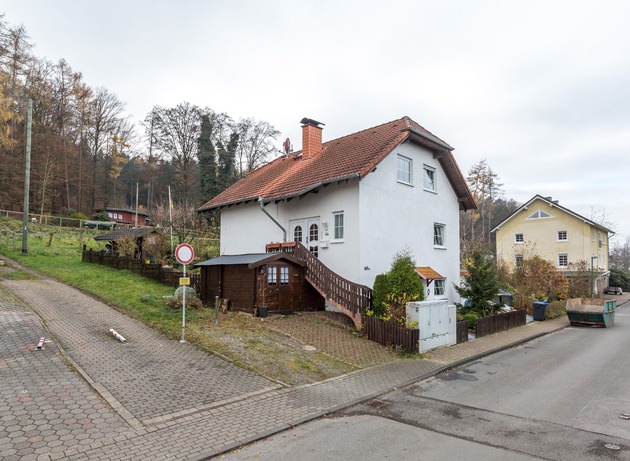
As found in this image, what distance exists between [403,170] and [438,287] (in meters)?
5.74

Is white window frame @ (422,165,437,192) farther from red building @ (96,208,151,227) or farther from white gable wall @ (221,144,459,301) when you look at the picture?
red building @ (96,208,151,227)

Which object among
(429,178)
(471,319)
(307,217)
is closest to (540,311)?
(471,319)

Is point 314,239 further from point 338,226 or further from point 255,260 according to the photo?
point 255,260

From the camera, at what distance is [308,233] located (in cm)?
1627

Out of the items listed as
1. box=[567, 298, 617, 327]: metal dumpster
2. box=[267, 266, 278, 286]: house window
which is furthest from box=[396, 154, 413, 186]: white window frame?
box=[567, 298, 617, 327]: metal dumpster

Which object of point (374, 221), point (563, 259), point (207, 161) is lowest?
point (563, 259)

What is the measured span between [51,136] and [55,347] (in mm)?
39996

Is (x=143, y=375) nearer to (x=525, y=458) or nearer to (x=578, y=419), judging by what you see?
(x=525, y=458)

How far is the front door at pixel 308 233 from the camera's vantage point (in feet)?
52.3

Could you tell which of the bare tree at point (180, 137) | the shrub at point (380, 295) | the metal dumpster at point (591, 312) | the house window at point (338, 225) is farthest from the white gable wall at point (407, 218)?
the bare tree at point (180, 137)

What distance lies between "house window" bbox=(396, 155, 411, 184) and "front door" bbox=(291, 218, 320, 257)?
3.91 m

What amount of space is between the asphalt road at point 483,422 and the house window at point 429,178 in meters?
9.68

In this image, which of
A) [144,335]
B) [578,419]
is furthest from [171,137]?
[578,419]

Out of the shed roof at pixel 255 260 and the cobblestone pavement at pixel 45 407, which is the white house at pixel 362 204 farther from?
the cobblestone pavement at pixel 45 407
